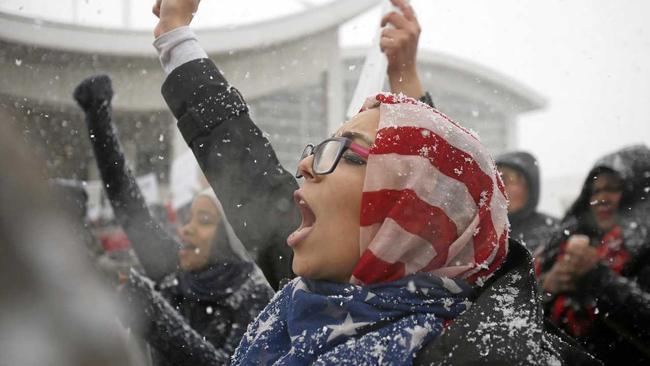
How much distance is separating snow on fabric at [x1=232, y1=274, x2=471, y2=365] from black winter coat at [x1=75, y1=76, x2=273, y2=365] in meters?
0.92

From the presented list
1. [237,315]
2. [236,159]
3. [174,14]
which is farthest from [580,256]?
[174,14]

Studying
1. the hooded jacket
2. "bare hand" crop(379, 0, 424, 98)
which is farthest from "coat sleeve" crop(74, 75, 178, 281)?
the hooded jacket

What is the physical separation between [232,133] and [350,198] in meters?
0.48

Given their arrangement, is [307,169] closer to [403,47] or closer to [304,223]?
[304,223]

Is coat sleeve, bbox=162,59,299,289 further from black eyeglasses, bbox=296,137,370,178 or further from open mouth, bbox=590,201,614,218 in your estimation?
open mouth, bbox=590,201,614,218

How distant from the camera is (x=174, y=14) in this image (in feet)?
5.33

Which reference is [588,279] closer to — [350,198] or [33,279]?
[350,198]

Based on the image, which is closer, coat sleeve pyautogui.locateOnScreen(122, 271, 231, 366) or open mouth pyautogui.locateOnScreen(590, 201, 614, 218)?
coat sleeve pyautogui.locateOnScreen(122, 271, 231, 366)

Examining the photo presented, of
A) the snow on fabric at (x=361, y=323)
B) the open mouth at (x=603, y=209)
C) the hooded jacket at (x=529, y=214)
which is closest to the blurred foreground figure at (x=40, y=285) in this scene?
the snow on fabric at (x=361, y=323)

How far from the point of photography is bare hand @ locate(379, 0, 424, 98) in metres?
1.86

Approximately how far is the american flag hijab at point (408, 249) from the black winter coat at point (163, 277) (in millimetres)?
918

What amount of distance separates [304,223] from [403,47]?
0.76 meters

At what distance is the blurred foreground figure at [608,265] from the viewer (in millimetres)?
1955

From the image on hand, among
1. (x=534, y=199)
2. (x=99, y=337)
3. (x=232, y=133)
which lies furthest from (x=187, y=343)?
(x=534, y=199)
